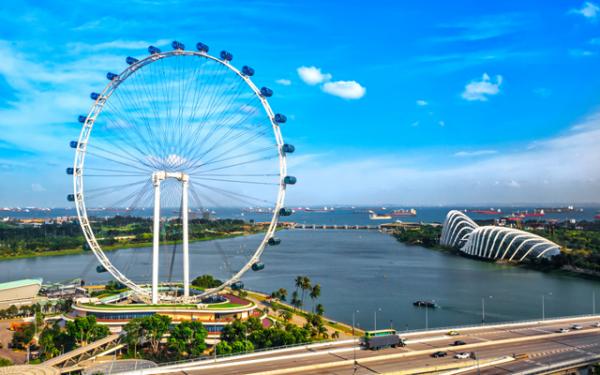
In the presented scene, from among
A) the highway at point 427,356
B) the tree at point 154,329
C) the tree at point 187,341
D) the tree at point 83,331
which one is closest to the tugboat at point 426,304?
the highway at point 427,356

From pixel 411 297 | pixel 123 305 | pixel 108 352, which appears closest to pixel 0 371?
pixel 108 352

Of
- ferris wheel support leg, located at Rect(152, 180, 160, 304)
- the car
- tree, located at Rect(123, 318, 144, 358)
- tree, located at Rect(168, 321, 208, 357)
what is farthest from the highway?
ferris wheel support leg, located at Rect(152, 180, 160, 304)

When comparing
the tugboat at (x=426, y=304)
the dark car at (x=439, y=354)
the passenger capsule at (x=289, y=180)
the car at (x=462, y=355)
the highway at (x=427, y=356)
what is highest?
the passenger capsule at (x=289, y=180)

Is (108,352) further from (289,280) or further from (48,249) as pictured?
(48,249)

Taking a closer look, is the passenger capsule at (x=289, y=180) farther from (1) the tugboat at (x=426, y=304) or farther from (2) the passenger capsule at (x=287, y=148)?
(1) the tugboat at (x=426, y=304)

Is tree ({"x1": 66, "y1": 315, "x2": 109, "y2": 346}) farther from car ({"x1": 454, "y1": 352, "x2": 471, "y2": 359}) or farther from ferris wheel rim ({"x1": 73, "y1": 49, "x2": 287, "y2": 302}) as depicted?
car ({"x1": 454, "y1": 352, "x2": 471, "y2": 359})
